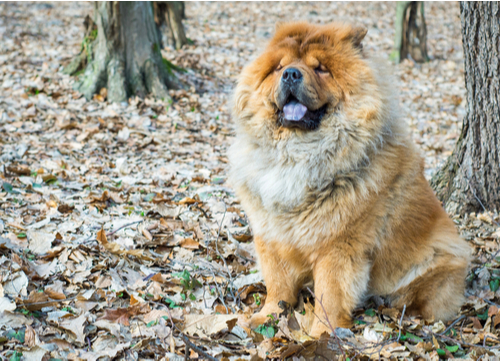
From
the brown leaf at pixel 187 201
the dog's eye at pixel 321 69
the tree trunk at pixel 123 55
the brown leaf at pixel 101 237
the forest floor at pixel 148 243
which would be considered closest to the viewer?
the forest floor at pixel 148 243

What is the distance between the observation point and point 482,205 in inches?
165

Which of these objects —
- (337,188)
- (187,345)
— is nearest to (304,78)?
(337,188)

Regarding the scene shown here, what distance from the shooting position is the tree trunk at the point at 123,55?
23.9 feet

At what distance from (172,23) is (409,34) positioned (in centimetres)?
572

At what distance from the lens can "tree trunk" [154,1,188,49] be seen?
10531 mm

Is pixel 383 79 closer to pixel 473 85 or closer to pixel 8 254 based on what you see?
pixel 473 85

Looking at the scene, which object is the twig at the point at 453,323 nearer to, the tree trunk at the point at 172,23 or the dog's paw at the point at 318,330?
the dog's paw at the point at 318,330

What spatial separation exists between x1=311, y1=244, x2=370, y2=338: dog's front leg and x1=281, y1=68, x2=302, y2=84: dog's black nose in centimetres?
116

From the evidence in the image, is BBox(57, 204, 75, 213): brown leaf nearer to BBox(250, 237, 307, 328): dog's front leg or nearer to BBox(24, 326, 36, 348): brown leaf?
BBox(24, 326, 36, 348): brown leaf

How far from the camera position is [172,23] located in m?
10.6

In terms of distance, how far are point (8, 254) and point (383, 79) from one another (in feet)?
10.0

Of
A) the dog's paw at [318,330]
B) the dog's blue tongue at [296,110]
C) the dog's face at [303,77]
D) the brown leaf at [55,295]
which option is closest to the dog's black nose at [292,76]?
the dog's face at [303,77]

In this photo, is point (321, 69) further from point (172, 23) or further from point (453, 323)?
point (172, 23)

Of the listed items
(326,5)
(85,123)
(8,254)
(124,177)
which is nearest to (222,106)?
(85,123)
